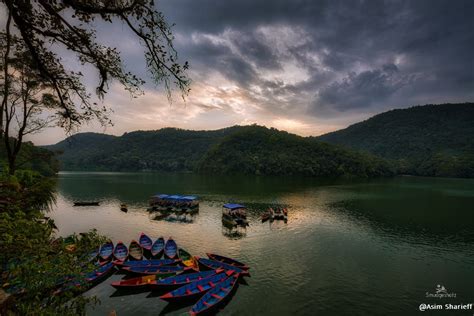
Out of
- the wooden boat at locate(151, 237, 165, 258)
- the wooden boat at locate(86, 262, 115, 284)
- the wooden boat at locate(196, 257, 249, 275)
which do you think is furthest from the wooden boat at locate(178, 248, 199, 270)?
the wooden boat at locate(86, 262, 115, 284)

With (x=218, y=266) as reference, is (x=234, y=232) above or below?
below

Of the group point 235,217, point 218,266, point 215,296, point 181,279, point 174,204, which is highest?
point 174,204

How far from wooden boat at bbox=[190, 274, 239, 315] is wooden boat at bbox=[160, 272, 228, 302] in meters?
0.74

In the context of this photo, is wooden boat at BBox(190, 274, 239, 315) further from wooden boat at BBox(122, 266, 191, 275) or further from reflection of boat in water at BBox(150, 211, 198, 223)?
reflection of boat in water at BBox(150, 211, 198, 223)

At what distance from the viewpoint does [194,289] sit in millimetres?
25625

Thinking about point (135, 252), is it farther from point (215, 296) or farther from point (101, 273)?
point (215, 296)

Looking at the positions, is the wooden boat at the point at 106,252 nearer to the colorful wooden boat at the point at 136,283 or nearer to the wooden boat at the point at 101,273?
the wooden boat at the point at 101,273

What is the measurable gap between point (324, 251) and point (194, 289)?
2375 cm

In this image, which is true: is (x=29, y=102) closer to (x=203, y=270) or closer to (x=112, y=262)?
(x=112, y=262)

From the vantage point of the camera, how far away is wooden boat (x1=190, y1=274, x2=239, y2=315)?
905 inches

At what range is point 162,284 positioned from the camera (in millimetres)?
26578

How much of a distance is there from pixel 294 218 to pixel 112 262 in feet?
139

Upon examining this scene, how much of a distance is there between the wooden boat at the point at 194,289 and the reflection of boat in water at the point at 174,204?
41.0 metres

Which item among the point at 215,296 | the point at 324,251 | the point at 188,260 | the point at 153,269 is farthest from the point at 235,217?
the point at 215,296
